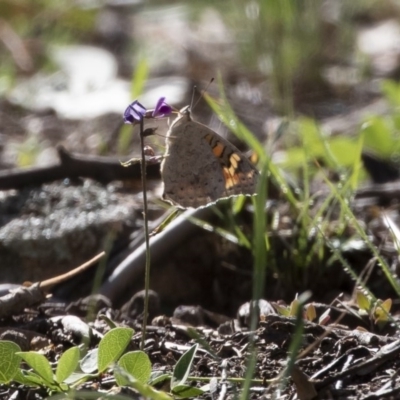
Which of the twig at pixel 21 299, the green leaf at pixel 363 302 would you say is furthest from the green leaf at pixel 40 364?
the green leaf at pixel 363 302

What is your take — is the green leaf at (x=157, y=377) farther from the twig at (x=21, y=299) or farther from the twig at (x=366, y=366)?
the twig at (x=21, y=299)

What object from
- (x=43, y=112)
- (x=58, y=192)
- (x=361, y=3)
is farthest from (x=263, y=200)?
(x=361, y=3)

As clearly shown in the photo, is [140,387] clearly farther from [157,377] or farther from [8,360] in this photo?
[8,360]

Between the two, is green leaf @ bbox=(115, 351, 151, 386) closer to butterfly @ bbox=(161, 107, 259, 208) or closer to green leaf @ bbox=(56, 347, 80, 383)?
green leaf @ bbox=(56, 347, 80, 383)

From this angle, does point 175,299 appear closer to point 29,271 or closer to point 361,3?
point 29,271

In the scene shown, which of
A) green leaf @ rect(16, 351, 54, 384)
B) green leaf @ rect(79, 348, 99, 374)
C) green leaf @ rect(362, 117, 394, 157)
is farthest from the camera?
green leaf @ rect(362, 117, 394, 157)

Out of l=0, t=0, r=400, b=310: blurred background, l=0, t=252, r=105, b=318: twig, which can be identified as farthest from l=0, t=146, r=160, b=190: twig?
l=0, t=252, r=105, b=318: twig

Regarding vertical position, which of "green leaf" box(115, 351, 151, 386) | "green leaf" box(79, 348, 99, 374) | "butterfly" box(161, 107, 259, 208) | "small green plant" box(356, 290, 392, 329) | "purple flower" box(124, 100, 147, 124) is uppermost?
"purple flower" box(124, 100, 147, 124)
